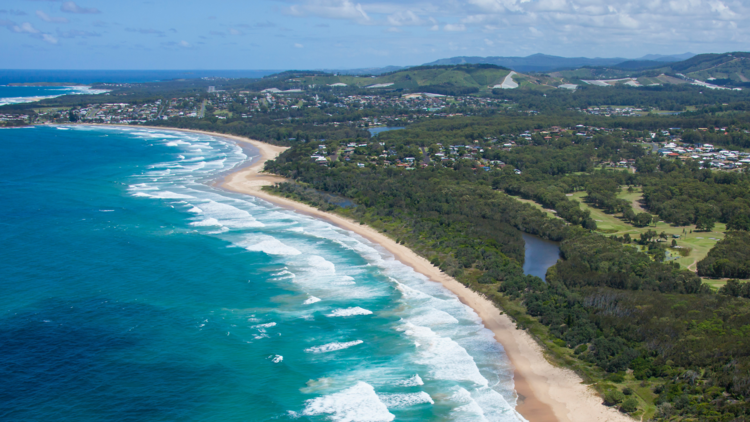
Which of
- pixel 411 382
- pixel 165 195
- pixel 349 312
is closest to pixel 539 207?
pixel 349 312

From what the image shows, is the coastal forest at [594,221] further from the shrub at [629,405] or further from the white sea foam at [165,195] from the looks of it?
the white sea foam at [165,195]

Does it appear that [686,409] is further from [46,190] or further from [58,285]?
[46,190]

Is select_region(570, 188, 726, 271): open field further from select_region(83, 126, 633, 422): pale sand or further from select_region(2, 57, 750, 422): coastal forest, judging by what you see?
select_region(83, 126, 633, 422): pale sand

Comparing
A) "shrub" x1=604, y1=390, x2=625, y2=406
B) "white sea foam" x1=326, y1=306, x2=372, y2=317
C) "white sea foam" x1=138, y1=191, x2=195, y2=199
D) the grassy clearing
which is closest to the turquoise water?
"white sea foam" x1=326, y1=306, x2=372, y2=317

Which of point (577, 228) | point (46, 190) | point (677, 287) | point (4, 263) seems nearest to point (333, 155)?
point (46, 190)

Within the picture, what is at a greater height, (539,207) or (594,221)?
(594,221)

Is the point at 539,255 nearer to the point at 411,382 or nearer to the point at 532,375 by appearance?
the point at 532,375
